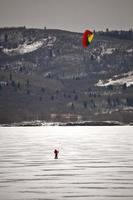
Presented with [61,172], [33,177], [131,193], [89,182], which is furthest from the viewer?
[61,172]

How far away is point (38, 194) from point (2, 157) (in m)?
46.1

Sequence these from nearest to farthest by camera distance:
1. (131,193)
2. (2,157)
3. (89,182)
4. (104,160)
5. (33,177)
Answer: (131,193) → (89,182) → (33,177) → (104,160) → (2,157)

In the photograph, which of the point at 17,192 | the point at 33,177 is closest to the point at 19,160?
the point at 33,177

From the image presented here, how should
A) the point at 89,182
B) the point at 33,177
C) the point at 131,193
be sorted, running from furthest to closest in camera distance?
the point at 33,177, the point at 89,182, the point at 131,193

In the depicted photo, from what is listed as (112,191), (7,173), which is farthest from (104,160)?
(112,191)

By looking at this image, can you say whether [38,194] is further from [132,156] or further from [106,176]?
[132,156]

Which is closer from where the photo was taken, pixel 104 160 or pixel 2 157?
pixel 104 160

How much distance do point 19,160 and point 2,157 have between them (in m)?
7.13

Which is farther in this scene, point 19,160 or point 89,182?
point 19,160

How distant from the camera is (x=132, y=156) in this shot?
10444 cm

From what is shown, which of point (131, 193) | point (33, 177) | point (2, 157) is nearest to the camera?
point (131, 193)

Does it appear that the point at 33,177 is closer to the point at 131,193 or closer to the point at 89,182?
the point at 89,182

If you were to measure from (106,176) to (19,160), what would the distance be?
91.2 feet

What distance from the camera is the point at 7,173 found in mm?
75375
